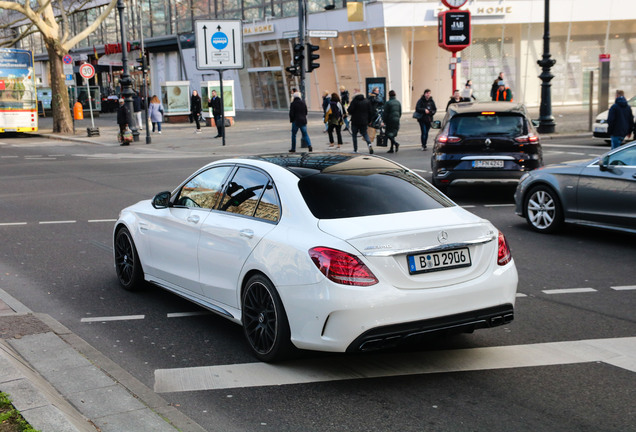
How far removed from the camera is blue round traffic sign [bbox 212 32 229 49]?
28.1 metres

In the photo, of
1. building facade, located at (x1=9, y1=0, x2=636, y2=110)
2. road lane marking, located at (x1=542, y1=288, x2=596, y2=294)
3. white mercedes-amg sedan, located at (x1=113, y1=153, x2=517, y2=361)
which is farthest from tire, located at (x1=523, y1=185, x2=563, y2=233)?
building facade, located at (x1=9, y1=0, x2=636, y2=110)

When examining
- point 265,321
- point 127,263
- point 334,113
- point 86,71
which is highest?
point 86,71

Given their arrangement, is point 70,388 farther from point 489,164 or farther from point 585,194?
point 489,164

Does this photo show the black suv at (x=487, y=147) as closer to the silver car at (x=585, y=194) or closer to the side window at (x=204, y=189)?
the silver car at (x=585, y=194)

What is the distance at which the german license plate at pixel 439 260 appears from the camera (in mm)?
5121

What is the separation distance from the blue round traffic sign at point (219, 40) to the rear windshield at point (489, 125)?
16.2m

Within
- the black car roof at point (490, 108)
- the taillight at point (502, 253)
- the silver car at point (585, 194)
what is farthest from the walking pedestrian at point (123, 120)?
the taillight at point (502, 253)

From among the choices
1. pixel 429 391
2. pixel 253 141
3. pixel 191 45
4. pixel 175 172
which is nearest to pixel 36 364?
pixel 429 391

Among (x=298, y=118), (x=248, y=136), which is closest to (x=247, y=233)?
(x=298, y=118)

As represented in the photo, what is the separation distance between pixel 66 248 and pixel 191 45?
170ft

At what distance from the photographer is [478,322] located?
17.4ft

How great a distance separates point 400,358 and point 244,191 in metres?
1.74

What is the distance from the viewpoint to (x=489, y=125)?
538 inches

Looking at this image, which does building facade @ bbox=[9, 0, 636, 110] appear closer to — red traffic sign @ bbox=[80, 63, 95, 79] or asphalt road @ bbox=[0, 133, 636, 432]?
red traffic sign @ bbox=[80, 63, 95, 79]
